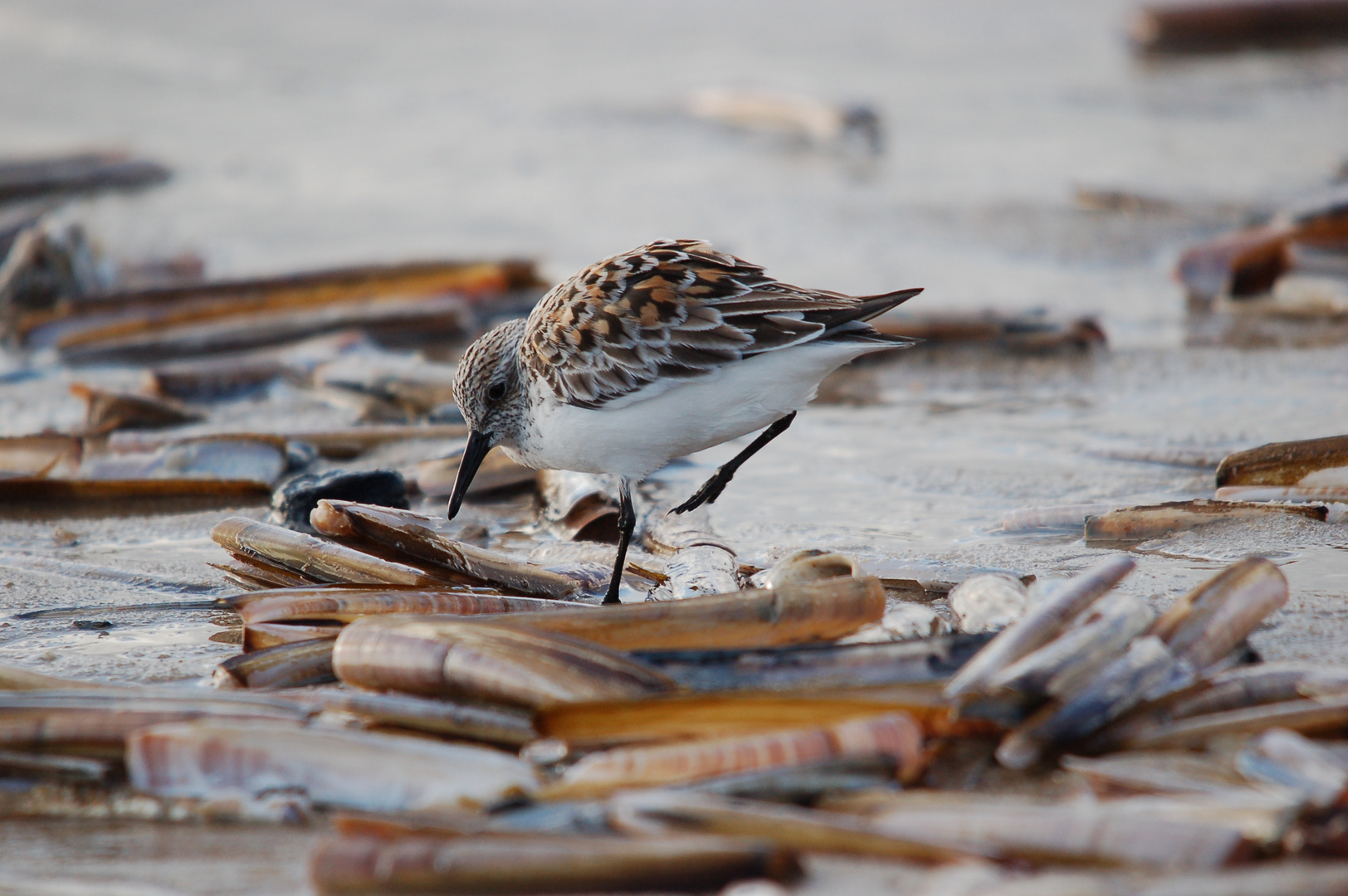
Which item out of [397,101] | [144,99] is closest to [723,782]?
[397,101]

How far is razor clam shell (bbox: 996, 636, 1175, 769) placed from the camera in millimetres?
2420

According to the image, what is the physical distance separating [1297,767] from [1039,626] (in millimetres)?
580

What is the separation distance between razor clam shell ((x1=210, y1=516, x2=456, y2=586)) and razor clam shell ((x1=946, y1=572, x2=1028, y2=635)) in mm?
1423

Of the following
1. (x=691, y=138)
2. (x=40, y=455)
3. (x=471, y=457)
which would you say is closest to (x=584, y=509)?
(x=471, y=457)

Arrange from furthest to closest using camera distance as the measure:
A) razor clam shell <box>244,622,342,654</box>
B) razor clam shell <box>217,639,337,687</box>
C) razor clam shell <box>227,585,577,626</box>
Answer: razor clam shell <box>227,585,577,626</box> < razor clam shell <box>244,622,342,654</box> < razor clam shell <box>217,639,337,687</box>

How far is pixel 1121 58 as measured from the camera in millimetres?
14289

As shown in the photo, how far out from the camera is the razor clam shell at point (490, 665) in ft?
8.60

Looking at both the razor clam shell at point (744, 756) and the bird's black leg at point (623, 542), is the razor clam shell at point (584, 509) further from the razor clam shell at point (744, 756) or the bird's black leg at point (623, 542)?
the razor clam shell at point (744, 756)

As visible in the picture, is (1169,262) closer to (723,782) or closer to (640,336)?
(640,336)

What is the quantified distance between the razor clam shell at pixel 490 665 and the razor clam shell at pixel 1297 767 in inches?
44.3

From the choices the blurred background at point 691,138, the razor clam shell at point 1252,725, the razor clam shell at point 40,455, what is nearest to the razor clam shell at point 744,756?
the razor clam shell at point 1252,725

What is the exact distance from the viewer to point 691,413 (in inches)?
146

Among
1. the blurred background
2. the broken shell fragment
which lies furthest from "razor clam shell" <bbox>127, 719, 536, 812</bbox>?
the blurred background

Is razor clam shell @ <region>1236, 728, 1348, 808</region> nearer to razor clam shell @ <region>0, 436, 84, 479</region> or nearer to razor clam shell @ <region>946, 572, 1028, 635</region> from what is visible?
razor clam shell @ <region>946, 572, 1028, 635</region>
